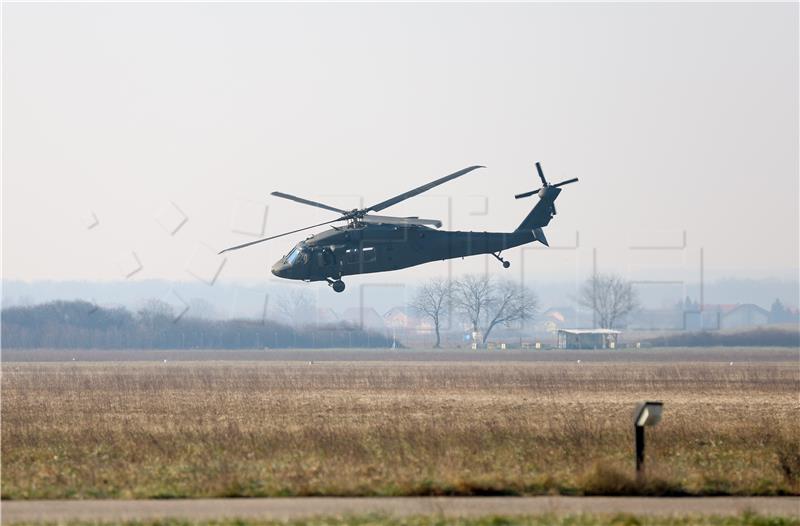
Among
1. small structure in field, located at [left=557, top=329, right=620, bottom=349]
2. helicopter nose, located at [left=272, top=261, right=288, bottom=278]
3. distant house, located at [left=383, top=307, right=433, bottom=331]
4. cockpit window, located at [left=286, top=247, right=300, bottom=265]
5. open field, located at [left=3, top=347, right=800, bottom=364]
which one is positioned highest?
cockpit window, located at [left=286, top=247, right=300, bottom=265]

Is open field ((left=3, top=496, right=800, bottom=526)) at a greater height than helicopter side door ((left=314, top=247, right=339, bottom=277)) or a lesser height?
lesser

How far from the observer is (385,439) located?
90.7ft

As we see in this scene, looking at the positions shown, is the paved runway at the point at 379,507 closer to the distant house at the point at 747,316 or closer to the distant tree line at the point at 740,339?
the distant tree line at the point at 740,339

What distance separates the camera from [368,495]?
800 inches

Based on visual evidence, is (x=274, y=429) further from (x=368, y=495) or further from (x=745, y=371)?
(x=745, y=371)

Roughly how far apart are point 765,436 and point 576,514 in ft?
40.9

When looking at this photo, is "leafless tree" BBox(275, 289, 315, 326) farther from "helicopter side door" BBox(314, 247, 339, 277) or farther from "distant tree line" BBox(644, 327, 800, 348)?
"helicopter side door" BBox(314, 247, 339, 277)

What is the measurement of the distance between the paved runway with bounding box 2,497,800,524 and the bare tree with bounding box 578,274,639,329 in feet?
319

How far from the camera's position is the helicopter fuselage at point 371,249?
155 feet

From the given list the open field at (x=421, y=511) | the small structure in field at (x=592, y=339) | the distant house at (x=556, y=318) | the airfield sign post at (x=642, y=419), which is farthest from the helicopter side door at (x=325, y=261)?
the distant house at (x=556, y=318)

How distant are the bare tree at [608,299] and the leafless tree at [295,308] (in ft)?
83.4

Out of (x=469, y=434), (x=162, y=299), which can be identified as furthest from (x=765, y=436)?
(x=162, y=299)

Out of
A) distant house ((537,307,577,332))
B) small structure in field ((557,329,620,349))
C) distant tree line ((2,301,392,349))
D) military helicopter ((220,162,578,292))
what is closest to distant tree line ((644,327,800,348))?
small structure in field ((557,329,620,349))

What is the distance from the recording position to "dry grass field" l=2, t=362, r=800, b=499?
21.2 m
